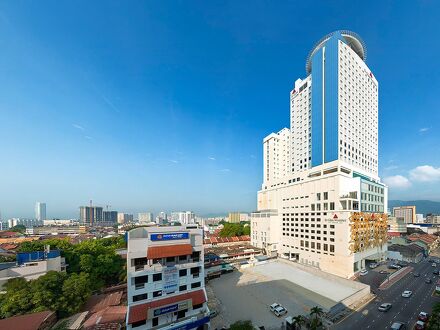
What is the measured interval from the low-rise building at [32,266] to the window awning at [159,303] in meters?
Result: 24.6

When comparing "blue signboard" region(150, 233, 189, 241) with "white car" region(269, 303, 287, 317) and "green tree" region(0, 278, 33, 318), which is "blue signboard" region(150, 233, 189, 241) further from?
"green tree" region(0, 278, 33, 318)

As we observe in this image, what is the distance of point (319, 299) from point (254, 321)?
1072cm

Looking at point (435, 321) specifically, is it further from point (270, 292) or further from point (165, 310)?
point (165, 310)

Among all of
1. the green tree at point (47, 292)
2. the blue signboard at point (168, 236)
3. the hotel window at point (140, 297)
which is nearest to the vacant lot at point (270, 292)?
the hotel window at point (140, 297)

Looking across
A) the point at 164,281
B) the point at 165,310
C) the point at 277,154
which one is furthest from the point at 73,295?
the point at 277,154

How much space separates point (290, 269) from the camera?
41.6 meters

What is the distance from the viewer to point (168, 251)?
72.8 ft

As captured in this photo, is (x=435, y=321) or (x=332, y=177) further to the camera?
(x=332, y=177)

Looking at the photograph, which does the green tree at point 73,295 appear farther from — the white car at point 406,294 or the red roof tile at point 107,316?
the white car at point 406,294

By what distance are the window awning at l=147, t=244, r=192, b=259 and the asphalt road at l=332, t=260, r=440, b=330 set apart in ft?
62.9

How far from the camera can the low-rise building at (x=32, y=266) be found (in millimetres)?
30686

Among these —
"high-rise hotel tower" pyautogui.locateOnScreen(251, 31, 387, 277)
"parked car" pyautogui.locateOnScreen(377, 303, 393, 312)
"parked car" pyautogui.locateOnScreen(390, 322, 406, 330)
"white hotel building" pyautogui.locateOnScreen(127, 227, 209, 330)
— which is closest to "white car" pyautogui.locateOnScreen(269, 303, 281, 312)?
"white hotel building" pyautogui.locateOnScreen(127, 227, 209, 330)

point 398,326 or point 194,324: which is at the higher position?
point 194,324

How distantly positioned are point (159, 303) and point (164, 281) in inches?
81.7
